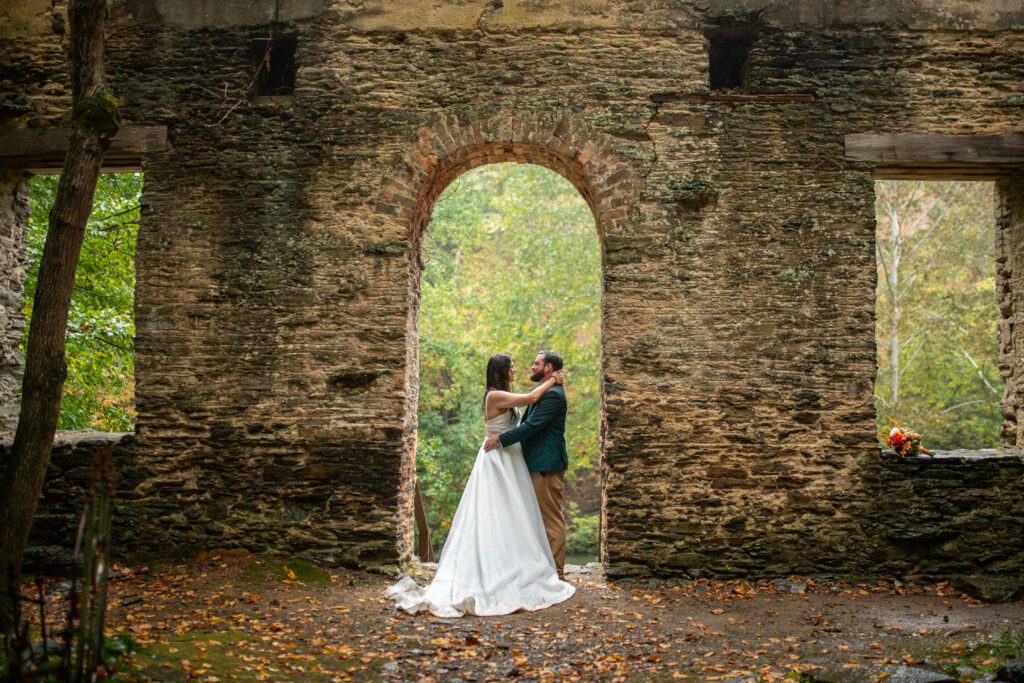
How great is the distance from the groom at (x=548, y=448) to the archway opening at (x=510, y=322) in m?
8.28

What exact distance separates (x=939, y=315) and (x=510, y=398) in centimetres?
1191

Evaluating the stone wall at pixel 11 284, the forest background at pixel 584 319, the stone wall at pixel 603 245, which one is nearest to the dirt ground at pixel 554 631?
the stone wall at pixel 603 245

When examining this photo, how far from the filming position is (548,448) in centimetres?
683

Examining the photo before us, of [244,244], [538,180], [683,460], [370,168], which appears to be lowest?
[683,460]

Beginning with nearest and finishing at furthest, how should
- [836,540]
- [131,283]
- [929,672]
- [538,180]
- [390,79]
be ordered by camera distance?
1. [929,672]
2. [836,540]
3. [390,79]
4. [131,283]
5. [538,180]

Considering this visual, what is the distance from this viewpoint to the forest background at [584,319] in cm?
1516

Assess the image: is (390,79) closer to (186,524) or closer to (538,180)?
(186,524)

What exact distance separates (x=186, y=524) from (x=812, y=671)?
5175 millimetres

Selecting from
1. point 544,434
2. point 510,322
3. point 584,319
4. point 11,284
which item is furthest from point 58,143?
point 584,319

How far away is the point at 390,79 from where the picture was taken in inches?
289

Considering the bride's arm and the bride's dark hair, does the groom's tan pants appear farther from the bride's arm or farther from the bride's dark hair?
the bride's dark hair

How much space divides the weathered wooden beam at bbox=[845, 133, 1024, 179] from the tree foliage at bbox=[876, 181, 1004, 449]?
847 centimetres

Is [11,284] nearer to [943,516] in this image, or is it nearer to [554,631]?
[554,631]

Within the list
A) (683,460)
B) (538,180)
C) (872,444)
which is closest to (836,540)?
(872,444)
